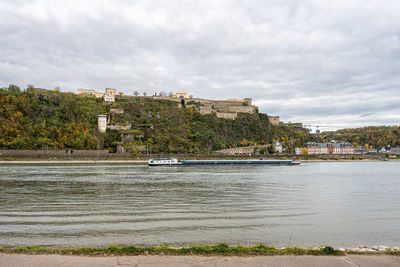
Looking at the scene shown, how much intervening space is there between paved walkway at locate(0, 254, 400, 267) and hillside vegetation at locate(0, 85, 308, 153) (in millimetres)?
69424

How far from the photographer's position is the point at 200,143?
87375 mm

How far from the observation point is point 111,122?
279ft

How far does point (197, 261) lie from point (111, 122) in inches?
3275

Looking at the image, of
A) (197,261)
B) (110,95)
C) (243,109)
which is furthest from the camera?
(243,109)

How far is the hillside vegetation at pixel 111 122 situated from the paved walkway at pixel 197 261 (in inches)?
2733

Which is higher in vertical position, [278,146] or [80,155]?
[278,146]

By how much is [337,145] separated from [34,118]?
10228cm

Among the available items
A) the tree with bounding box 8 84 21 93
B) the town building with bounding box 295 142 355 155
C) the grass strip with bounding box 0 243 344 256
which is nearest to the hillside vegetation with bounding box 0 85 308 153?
the tree with bounding box 8 84 21 93

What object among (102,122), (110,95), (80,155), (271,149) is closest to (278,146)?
(271,149)

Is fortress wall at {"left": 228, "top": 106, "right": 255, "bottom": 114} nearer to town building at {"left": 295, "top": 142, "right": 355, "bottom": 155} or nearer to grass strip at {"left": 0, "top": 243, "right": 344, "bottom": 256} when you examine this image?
town building at {"left": 295, "top": 142, "right": 355, "bottom": 155}

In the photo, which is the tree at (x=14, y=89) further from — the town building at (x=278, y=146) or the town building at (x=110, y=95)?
the town building at (x=278, y=146)

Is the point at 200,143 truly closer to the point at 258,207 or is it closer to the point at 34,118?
the point at 34,118

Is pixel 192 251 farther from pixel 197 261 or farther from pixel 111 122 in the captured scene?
pixel 111 122

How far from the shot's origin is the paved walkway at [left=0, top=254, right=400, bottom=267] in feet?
19.2
